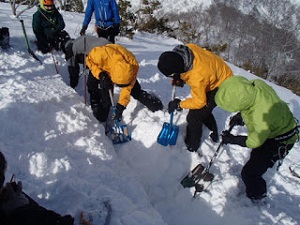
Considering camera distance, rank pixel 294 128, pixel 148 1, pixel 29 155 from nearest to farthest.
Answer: pixel 29 155 → pixel 294 128 → pixel 148 1

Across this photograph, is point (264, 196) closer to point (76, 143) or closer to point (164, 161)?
point (164, 161)

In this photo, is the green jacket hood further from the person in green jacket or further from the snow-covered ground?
the snow-covered ground

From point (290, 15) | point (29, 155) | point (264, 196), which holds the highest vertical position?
point (29, 155)

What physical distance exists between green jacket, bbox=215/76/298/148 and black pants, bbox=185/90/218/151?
0.97m

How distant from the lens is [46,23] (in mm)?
6469

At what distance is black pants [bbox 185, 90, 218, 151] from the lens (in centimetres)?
441

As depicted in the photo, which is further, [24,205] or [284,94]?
[284,94]

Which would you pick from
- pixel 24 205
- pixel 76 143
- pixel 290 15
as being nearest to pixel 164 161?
pixel 76 143

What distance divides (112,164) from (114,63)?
153 centimetres

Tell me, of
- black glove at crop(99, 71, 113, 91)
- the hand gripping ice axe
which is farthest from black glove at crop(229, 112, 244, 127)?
black glove at crop(99, 71, 113, 91)

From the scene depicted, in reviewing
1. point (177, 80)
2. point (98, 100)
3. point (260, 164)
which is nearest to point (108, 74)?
point (98, 100)

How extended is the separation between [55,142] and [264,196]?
3021 millimetres

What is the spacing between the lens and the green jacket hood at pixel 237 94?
3211 mm

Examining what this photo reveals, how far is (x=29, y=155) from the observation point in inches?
134
